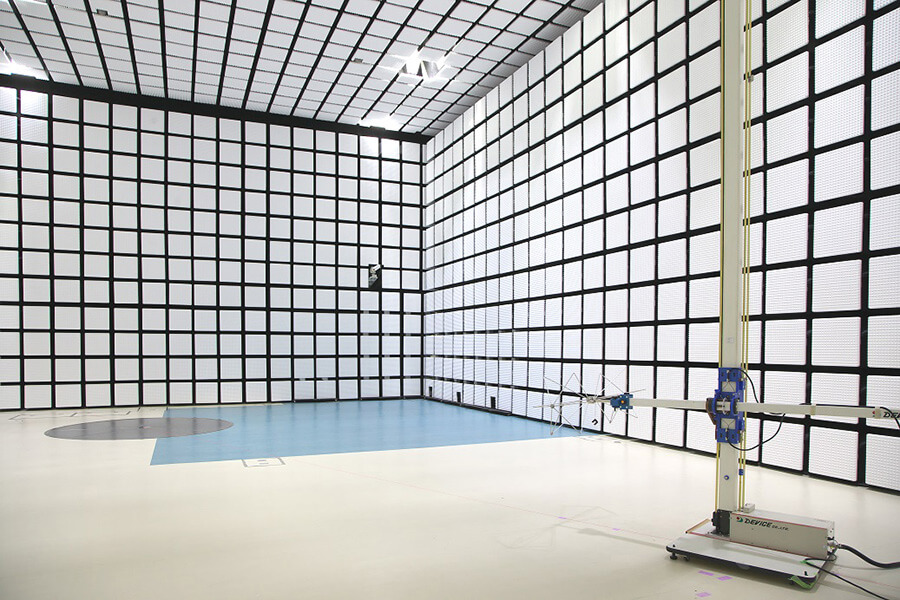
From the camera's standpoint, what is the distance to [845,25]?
25.6 ft

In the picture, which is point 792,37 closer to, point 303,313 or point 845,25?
point 845,25

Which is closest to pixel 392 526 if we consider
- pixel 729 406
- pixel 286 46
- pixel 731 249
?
pixel 729 406

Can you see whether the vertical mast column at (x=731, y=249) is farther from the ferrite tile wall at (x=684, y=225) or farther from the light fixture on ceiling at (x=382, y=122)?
the light fixture on ceiling at (x=382, y=122)

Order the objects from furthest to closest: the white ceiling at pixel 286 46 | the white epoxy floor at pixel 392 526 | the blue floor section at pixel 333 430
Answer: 1. the white ceiling at pixel 286 46
2. the blue floor section at pixel 333 430
3. the white epoxy floor at pixel 392 526

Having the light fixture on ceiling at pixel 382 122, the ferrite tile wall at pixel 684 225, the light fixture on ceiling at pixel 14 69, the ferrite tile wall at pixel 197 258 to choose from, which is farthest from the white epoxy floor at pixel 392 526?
the light fixture on ceiling at pixel 382 122

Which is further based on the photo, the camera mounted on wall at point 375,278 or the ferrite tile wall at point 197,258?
the camera mounted on wall at point 375,278

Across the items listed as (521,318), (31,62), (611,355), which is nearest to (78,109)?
(31,62)

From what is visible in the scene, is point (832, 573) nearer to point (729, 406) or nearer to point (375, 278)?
point (729, 406)

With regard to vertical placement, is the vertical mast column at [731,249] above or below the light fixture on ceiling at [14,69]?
below

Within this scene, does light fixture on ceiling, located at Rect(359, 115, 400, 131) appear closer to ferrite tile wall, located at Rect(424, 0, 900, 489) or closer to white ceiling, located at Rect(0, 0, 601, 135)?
white ceiling, located at Rect(0, 0, 601, 135)

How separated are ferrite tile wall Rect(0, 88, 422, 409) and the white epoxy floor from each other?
25.3 ft

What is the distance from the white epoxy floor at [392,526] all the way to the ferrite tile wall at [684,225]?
1456 millimetres

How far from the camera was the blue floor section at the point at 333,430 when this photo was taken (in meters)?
10.2

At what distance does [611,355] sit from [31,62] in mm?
15418
